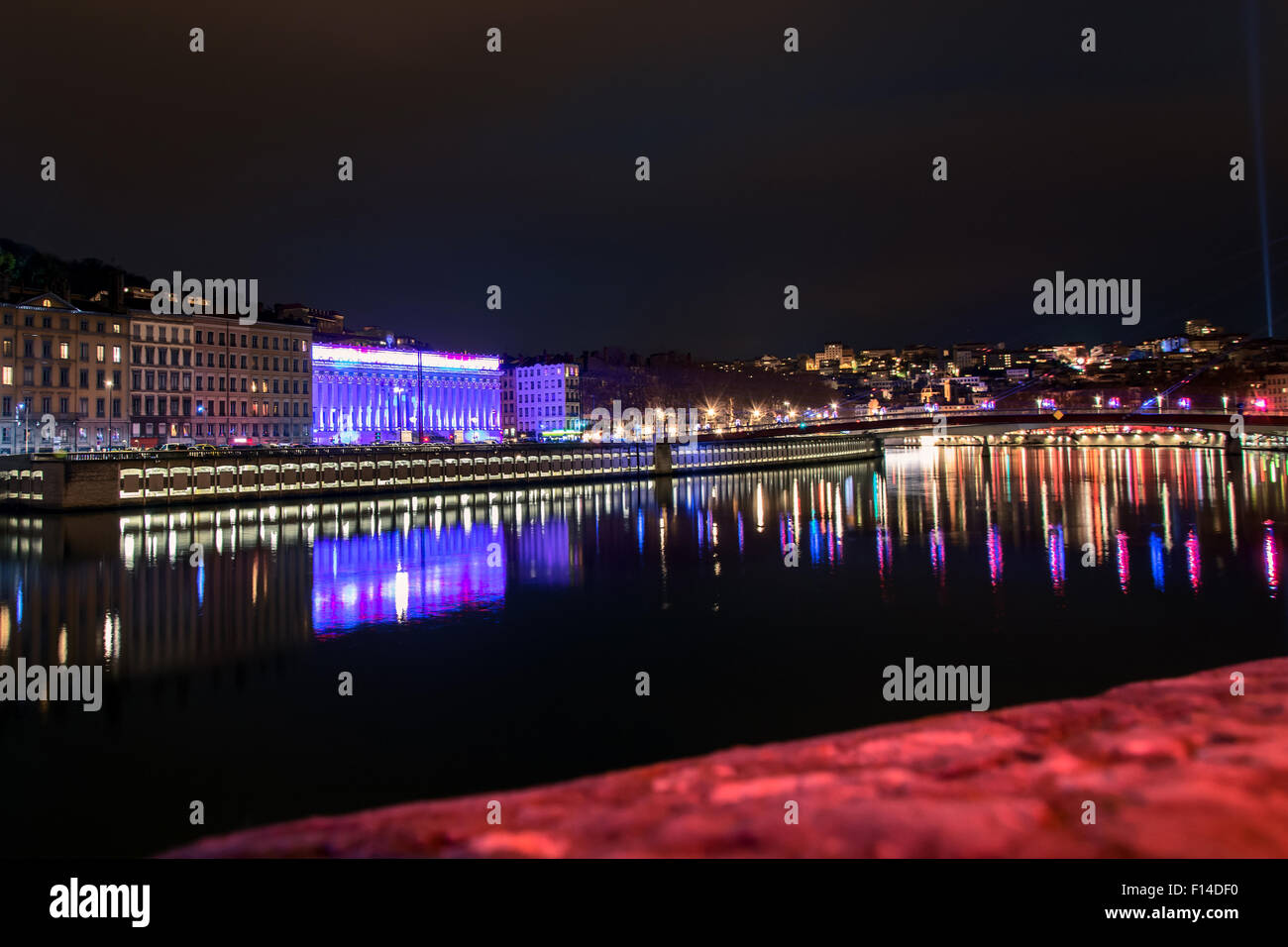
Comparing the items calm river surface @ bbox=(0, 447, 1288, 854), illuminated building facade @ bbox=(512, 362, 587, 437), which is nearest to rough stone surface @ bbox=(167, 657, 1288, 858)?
calm river surface @ bbox=(0, 447, 1288, 854)

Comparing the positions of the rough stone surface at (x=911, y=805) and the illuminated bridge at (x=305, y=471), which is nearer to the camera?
the rough stone surface at (x=911, y=805)

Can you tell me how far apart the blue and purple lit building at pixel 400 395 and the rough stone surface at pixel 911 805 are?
3776 inches

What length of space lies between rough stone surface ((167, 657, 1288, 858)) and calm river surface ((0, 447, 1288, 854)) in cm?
398

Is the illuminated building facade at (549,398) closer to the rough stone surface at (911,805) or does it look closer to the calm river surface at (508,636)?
the calm river surface at (508,636)

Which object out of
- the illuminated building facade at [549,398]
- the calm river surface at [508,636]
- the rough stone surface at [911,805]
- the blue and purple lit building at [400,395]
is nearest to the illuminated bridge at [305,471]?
the calm river surface at [508,636]

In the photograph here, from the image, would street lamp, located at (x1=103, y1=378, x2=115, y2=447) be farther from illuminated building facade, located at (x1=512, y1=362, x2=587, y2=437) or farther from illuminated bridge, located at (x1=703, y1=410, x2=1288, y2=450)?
illuminated building facade, located at (x1=512, y1=362, x2=587, y2=437)

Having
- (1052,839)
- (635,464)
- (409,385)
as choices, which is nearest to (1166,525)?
(1052,839)

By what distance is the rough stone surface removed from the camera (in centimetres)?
481

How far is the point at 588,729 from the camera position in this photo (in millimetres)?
11359

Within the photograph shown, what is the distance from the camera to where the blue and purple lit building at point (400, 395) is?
11569cm

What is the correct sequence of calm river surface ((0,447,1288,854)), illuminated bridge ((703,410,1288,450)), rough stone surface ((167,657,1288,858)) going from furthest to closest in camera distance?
illuminated bridge ((703,410,1288,450)) < calm river surface ((0,447,1288,854)) < rough stone surface ((167,657,1288,858))

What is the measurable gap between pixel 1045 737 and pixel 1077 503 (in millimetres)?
43700
